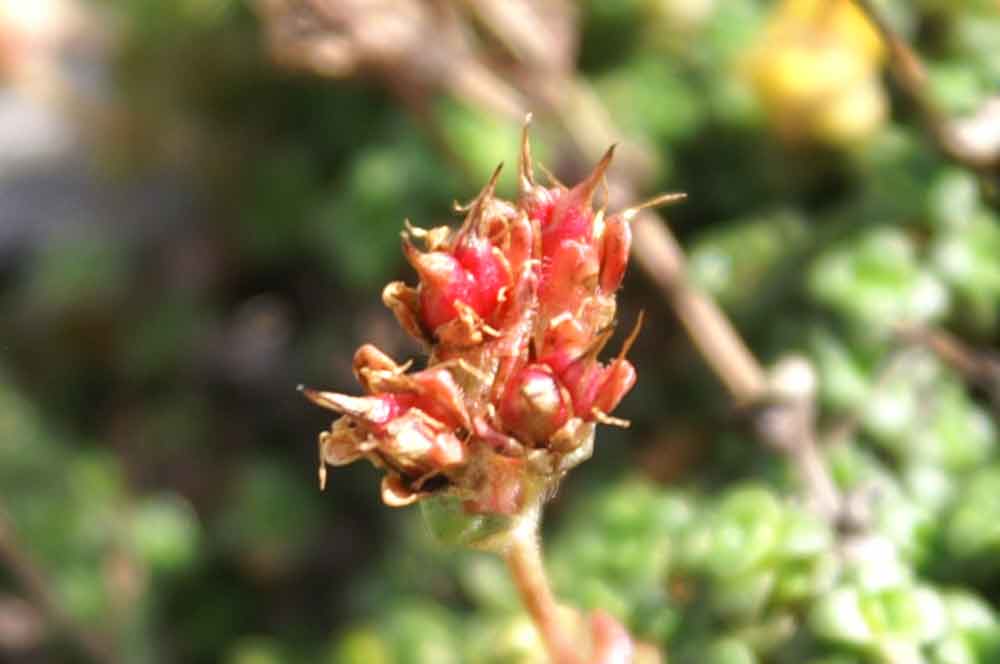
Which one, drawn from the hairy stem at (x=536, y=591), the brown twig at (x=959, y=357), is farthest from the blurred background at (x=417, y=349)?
the hairy stem at (x=536, y=591)

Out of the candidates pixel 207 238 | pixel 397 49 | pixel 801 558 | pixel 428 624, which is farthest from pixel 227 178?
pixel 801 558

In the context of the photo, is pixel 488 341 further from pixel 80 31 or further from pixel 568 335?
pixel 80 31

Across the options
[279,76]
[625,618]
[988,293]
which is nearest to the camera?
[625,618]

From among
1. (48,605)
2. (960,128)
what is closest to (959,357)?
(960,128)

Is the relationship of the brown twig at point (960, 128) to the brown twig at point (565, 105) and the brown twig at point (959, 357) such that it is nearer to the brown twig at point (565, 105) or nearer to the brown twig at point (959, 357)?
the brown twig at point (959, 357)

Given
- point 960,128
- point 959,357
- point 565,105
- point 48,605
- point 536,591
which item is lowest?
point 536,591

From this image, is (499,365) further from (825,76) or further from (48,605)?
(48,605)
